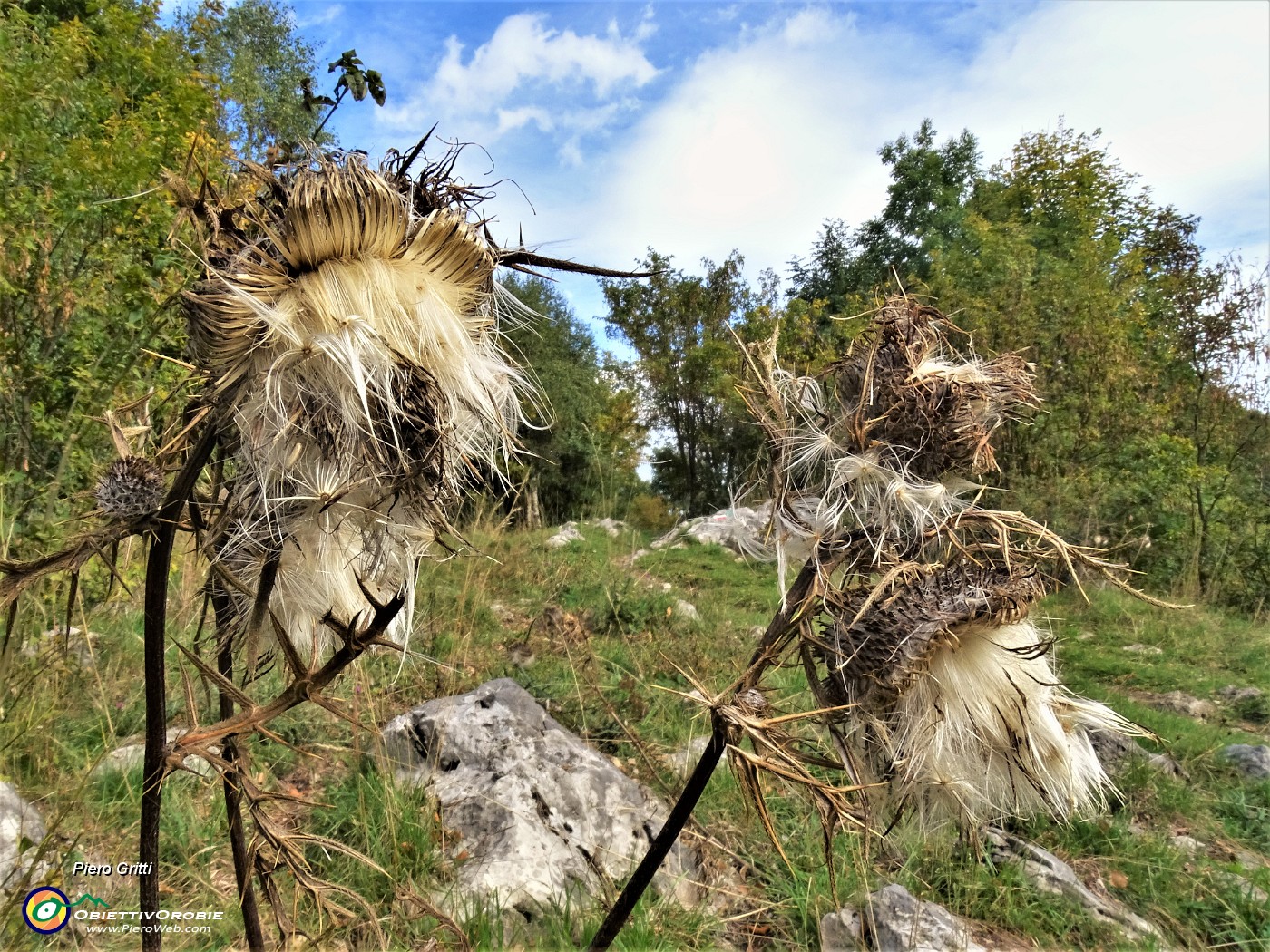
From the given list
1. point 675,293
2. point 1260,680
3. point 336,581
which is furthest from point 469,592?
point 675,293

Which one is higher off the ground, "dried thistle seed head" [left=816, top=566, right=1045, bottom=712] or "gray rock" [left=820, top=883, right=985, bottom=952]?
"dried thistle seed head" [left=816, top=566, right=1045, bottom=712]

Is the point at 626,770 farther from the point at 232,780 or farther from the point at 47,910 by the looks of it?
the point at 232,780

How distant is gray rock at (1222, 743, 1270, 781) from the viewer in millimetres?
4355

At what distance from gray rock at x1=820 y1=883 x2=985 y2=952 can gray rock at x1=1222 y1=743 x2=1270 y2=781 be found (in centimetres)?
299

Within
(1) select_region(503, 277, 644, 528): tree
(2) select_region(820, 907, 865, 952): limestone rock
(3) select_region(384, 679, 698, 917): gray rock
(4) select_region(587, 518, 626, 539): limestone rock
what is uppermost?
(1) select_region(503, 277, 644, 528): tree

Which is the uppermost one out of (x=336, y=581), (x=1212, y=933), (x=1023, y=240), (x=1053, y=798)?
(x=1023, y=240)

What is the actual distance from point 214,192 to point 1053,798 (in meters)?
1.88

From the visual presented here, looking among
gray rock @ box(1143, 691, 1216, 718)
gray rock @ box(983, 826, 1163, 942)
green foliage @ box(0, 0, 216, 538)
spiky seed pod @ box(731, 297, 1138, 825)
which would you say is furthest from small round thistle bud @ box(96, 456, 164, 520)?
gray rock @ box(1143, 691, 1216, 718)

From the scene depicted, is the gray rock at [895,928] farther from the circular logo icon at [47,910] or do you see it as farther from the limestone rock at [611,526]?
the limestone rock at [611,526]

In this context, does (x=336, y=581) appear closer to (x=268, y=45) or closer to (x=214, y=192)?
(x=214, y=192)

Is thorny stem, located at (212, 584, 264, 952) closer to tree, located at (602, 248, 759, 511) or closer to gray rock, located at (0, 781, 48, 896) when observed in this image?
gray rock, located at (0, 781, 48, 896)

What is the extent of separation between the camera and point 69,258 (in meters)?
4.25

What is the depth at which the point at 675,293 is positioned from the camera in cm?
2328

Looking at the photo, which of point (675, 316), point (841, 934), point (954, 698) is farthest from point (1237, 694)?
point (675, 316)
